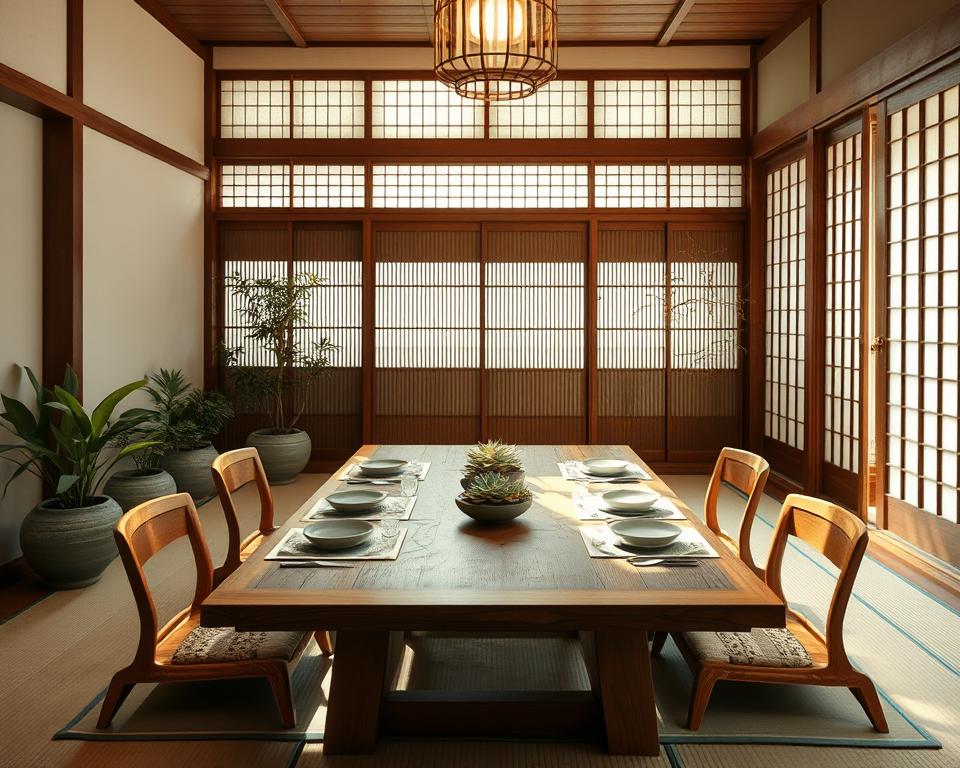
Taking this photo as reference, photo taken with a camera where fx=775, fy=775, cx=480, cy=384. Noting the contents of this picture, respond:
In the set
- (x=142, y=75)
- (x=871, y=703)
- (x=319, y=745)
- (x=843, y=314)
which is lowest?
(x=319, y=745)

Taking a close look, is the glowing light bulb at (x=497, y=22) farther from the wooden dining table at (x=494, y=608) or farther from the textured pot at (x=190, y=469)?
the textured pot at (x=190, y=469)

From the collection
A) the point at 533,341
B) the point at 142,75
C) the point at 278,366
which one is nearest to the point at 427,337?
the point at 533,341

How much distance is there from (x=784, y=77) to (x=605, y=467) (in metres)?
3.86

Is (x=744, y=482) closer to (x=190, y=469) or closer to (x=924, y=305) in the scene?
(x=924, y=305)

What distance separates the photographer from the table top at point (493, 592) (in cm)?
169

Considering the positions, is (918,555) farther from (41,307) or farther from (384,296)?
(41,307)

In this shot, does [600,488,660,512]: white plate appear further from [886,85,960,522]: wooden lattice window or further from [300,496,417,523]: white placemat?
[886,85,960,522]: wooden lattice window

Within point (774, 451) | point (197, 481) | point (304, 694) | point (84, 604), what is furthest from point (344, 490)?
point (774, 451)

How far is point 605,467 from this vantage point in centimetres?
301

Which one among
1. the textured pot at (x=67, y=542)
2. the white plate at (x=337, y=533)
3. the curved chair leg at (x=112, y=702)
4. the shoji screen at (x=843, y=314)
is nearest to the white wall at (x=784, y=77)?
the shoji screen at (x=843, y=314)

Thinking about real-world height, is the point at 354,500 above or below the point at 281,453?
above

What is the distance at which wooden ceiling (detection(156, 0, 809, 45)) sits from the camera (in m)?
5.24

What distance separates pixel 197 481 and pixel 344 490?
2.59 metres

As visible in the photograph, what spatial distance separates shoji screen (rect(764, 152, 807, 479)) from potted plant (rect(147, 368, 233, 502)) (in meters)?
3.95
